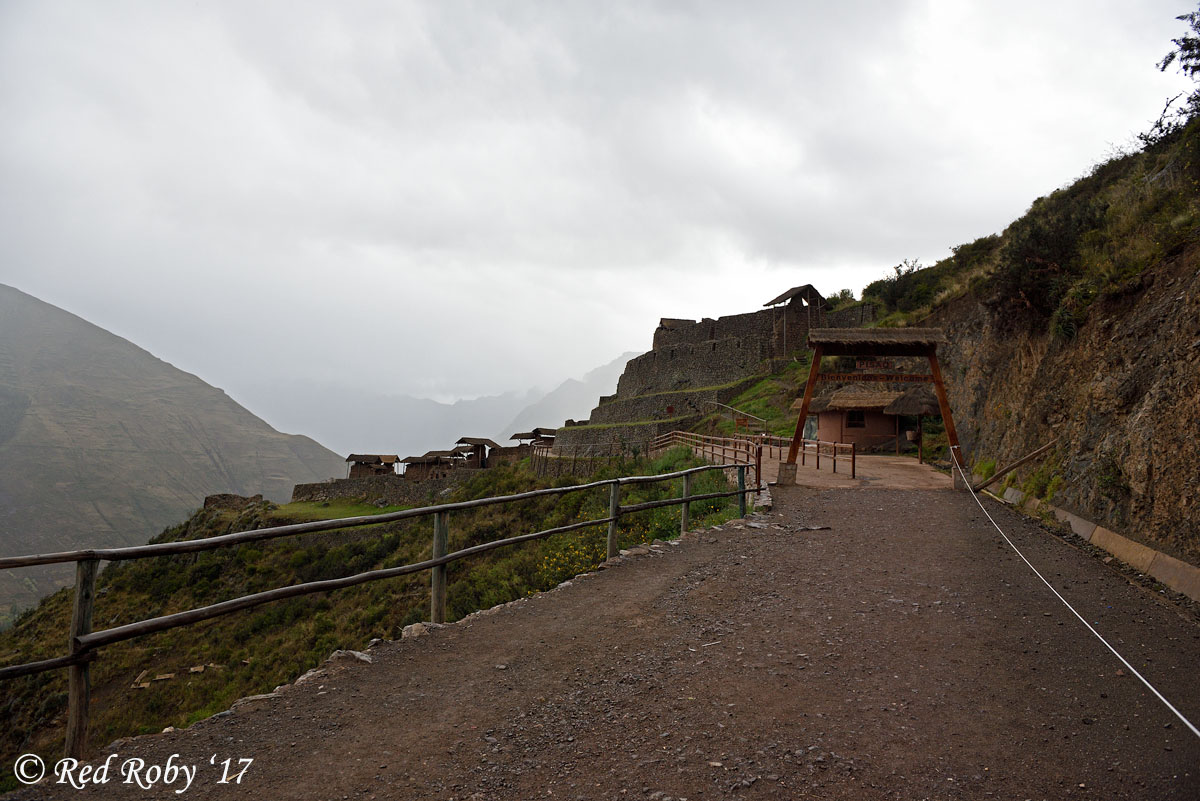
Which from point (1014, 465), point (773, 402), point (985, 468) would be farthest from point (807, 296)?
point (1014, 465)

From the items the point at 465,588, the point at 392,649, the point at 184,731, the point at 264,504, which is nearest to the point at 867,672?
the point at 392,649

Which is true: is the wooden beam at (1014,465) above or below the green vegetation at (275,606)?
above

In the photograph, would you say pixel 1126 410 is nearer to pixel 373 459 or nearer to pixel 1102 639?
pixel 1102 639

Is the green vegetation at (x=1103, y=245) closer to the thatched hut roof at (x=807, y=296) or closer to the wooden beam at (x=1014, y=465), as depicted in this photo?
the wooden beam at (x=1014, y=465)

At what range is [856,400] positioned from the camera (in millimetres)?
27906

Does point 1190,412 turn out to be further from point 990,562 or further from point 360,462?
point 360,462

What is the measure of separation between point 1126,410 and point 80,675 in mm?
11513

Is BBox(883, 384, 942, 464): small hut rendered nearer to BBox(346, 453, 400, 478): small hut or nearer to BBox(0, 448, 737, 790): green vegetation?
BBox(0, 448, 737, 790): green vegetation

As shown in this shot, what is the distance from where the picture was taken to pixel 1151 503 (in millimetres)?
7164

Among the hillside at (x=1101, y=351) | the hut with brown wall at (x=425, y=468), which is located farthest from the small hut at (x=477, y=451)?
the hillside at (x=1101, y=351)

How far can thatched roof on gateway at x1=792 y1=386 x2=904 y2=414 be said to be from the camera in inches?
1077

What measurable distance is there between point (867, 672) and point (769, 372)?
44.5 m

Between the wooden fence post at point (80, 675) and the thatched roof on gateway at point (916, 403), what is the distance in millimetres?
25050

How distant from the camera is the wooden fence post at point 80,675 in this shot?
3344 mm
